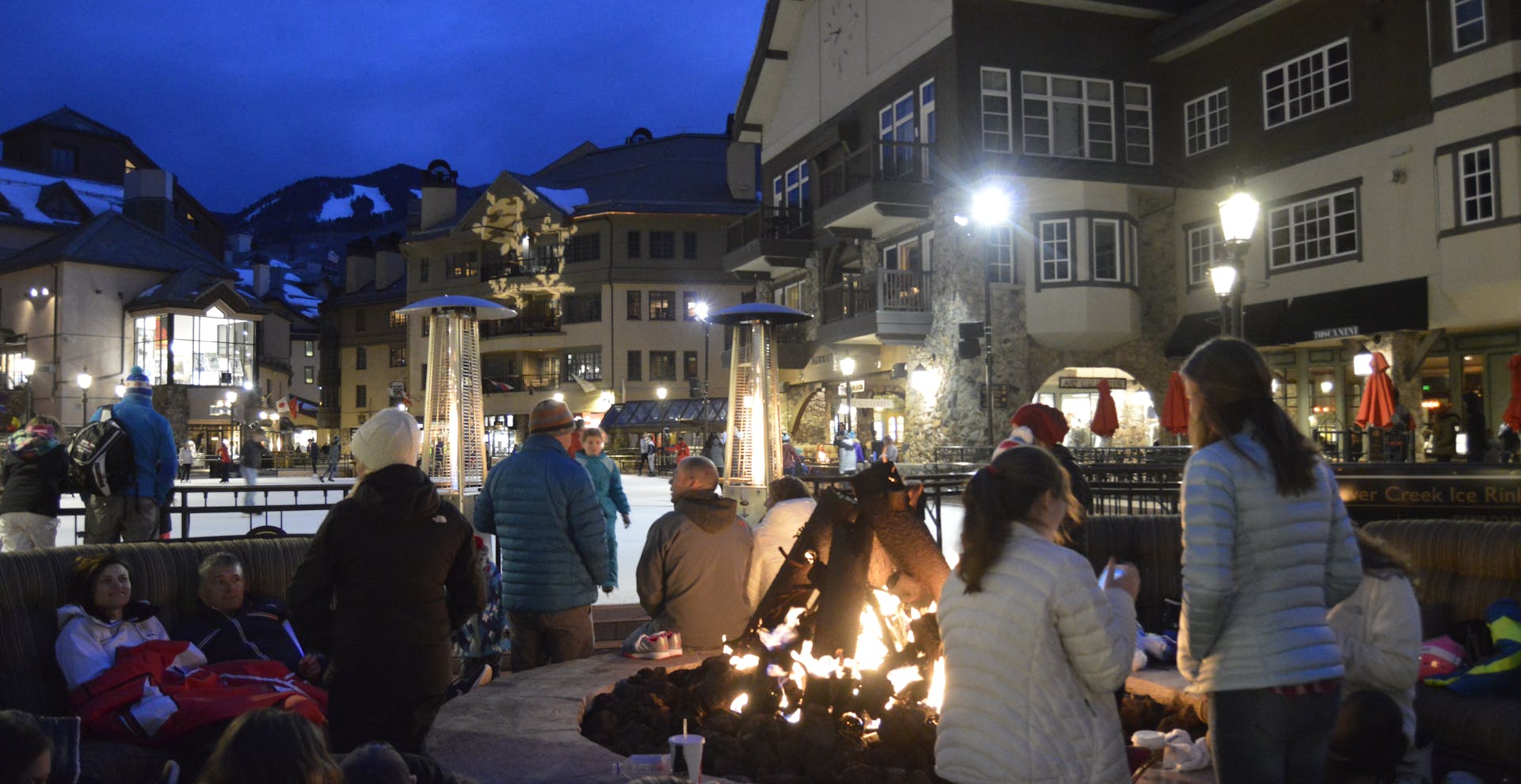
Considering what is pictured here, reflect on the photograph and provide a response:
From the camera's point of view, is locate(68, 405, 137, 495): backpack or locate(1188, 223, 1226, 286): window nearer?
locate(68, 405, 137, 495): backpack

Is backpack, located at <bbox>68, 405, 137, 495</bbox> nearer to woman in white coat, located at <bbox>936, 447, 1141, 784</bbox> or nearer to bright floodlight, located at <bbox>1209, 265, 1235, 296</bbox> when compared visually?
woman in white coat, located at <bbox>936, 447, 1141, 784</bbox>

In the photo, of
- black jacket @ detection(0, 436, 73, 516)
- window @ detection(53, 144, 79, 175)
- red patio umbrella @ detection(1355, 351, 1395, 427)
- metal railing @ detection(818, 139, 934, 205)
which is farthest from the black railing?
window @ detection(53, 144, 79, 175)

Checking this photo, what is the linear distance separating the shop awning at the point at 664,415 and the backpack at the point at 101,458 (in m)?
33.2

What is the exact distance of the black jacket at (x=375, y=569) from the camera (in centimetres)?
416

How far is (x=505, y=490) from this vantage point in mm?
6496

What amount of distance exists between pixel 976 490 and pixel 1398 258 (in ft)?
75.3

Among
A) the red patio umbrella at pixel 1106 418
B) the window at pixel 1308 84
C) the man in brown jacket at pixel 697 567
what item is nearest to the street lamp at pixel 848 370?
the red patio umbrella at pixel 1106 418

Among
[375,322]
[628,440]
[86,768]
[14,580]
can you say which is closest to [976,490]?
[86,768]

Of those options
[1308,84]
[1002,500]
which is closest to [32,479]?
[1002,500]

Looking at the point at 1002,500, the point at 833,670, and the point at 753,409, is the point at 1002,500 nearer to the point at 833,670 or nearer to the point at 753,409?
the point at 833,670

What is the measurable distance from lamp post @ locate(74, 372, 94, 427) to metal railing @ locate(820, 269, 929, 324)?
3607 cm

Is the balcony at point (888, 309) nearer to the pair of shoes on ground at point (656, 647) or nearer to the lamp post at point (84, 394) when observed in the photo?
the pair of shoes on ground at point (656, 647)

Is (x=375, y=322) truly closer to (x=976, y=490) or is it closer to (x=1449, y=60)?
(x=1449, y=60)

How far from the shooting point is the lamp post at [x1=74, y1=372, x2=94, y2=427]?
48.8m
